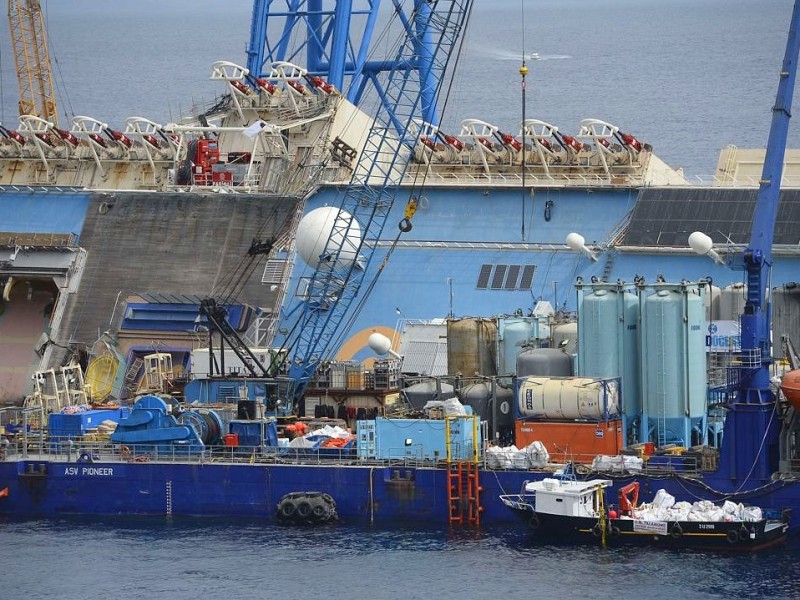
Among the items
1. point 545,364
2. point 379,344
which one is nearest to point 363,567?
point 545,364

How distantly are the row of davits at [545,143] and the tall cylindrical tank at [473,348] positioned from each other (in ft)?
70.4

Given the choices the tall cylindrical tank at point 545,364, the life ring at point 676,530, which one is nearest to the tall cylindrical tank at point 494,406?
the tall cylindrical tank at point 545,364

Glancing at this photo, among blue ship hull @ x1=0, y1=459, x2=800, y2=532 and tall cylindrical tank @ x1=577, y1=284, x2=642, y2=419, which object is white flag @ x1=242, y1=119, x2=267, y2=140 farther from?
tall cylindrical tank @ x1=577, y1=284, x2=642, y2=419

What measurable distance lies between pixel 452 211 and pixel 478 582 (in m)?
45.1

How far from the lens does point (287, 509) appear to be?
8750 centimetres

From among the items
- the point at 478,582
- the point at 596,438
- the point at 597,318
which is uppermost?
the point at 597,318

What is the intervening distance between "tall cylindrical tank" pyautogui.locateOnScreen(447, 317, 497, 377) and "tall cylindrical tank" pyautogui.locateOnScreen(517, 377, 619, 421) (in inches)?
358

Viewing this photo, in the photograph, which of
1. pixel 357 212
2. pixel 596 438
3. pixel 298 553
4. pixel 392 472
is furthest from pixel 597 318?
pixel 357 212

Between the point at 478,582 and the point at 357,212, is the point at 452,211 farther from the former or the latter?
the point at 478,582

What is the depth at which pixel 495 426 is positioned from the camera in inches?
3615

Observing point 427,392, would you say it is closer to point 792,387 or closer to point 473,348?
point 473,348

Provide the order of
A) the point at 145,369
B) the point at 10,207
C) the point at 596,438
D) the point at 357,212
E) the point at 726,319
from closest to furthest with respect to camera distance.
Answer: the point at 596,438 < the point at 726,319 < the point at 145,369 < the point at 357,212 < the point at 10,207

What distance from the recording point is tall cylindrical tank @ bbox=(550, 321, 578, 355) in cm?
9425

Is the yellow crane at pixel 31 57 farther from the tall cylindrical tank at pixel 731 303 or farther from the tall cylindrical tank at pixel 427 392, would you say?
the tall cylindrical tank at pixel 731 303
